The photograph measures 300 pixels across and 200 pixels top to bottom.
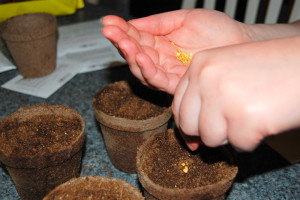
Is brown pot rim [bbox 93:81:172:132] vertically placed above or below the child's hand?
below

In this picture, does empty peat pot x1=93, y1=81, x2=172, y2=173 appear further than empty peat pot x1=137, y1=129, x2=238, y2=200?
Yes

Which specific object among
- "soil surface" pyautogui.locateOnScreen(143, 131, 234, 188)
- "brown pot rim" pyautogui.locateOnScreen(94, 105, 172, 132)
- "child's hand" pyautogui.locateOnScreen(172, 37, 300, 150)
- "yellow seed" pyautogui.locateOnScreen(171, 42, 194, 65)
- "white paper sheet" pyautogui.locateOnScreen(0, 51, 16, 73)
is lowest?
"white paper sheet" pyautogui.locateOnScreen(0, 51, 16, 73)

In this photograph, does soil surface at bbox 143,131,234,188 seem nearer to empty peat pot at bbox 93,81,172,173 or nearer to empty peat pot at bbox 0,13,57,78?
empty peat pot at bbox 93,81,172,173

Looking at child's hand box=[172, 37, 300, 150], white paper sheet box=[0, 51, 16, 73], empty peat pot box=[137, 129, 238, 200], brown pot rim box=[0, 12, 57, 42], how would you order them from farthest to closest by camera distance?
white paper sheet box=[0, 51, 16, 73]
brown pot rim box=[0, 12, 57, 42]
empty peat pot box=[137, 129, 238, 200]
child's hand box=[172, 37, 300, 150]

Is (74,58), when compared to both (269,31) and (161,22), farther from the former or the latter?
(269,31)

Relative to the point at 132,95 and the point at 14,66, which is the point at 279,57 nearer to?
the point at 132,95

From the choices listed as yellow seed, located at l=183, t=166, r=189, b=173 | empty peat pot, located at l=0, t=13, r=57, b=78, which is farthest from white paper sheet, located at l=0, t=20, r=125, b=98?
yellow seed, located at l=183, t=166, r=189, b=173

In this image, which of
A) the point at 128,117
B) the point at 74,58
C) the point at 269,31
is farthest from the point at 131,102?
the point at 74,58
